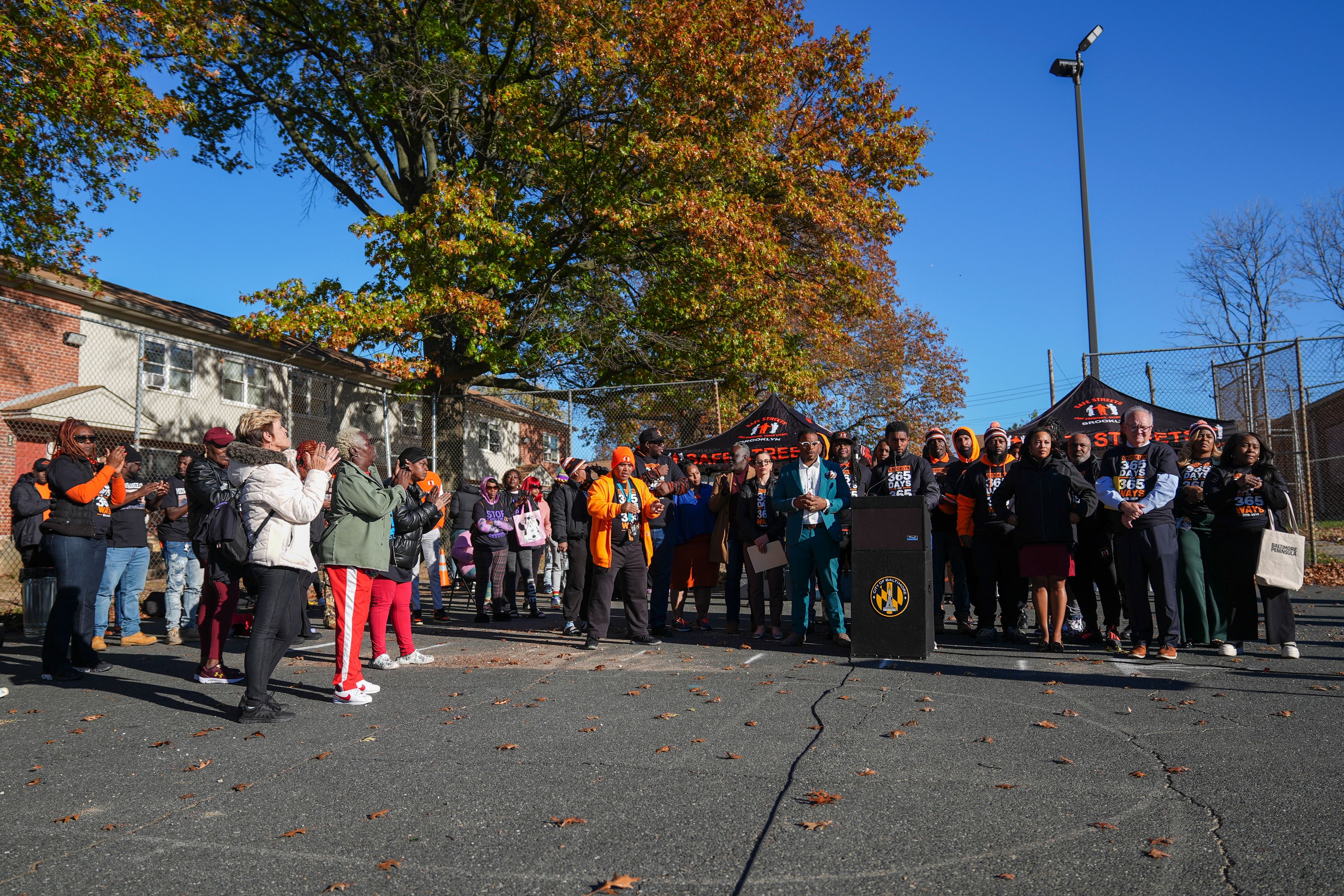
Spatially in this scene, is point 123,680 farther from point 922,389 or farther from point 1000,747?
point 922,389

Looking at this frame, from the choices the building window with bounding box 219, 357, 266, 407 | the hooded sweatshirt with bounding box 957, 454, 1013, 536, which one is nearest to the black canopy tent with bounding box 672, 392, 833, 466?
the hooded sweatshirt with bounding box 957, 454, 1013, 536

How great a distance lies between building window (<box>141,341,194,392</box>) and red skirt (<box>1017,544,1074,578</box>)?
872 inches

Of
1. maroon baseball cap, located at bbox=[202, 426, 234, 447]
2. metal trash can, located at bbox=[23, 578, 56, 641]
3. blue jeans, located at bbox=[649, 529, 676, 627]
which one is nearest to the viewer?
maroon baseball cap, located at bbox=[202, 426, 234, 447]

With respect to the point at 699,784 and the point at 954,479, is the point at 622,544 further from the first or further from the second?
the point at 699,784

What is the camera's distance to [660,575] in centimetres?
943

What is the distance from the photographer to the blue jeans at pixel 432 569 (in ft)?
36.4

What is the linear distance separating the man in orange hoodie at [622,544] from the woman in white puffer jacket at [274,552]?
321cm

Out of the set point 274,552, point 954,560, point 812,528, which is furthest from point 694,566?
point 274,552

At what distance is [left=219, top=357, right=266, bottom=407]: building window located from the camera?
982 inches

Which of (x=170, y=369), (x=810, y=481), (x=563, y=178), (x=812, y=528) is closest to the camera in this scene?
(x=812, y=528)

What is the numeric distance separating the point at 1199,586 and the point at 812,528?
3.16 m

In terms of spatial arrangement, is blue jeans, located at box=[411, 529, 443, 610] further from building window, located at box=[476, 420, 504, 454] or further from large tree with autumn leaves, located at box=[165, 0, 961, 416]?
building window, located at box=[476, 420, 504, 454]

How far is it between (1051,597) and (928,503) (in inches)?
52.7

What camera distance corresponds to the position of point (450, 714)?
5559 millimetres
